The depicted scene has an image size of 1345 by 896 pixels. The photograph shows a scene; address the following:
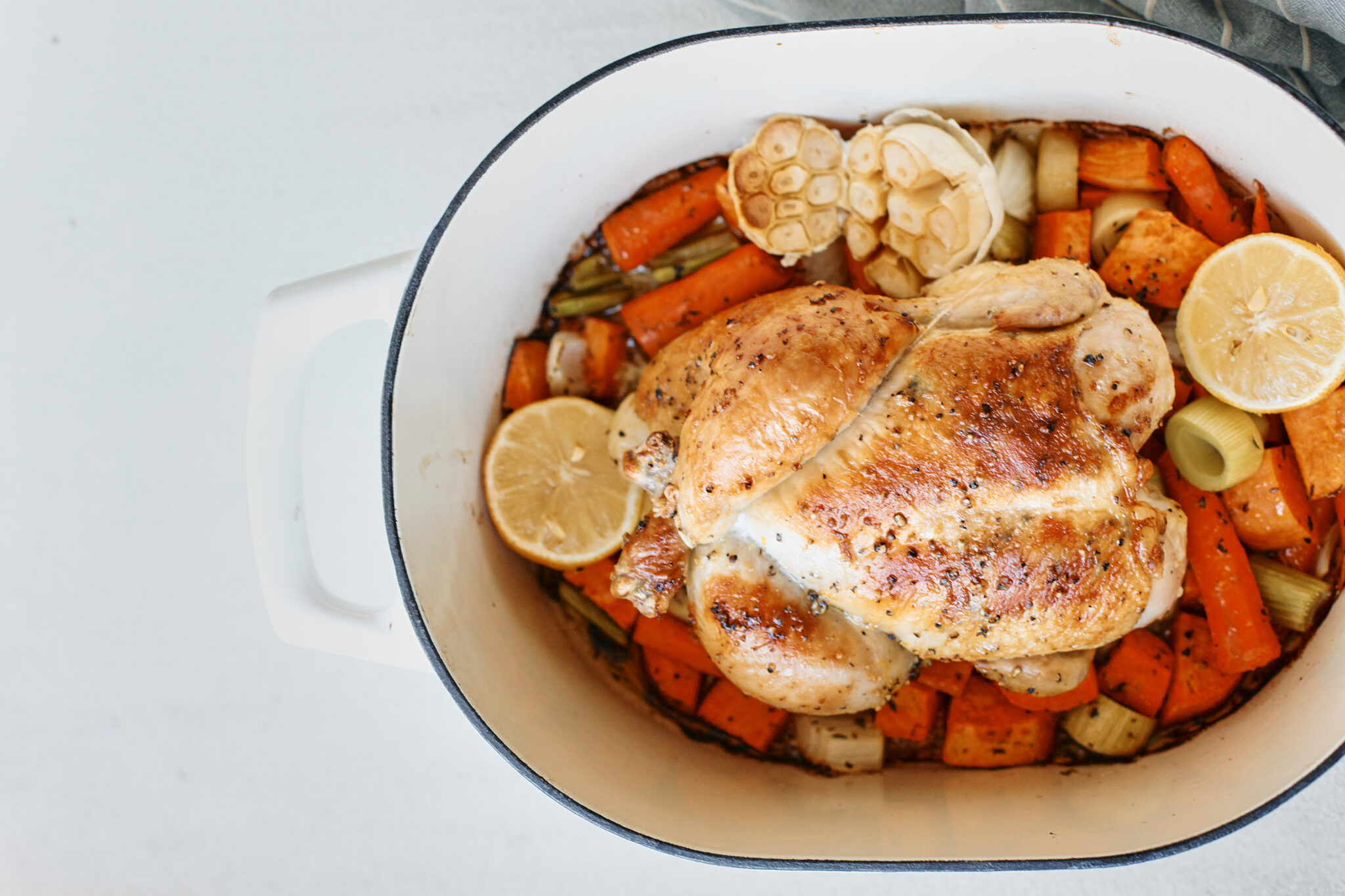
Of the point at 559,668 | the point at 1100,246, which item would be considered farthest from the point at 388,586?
the point at 1100,246

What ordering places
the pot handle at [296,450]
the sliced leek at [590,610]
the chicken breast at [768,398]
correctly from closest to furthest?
1. the chicken breast at [768,398]
2. the pot handle at [296,450]
3. the sliced leek at [590,610]

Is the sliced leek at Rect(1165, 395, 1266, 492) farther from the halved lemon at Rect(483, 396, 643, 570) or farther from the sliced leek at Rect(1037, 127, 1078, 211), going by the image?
the halved lemon at Rect(483, 396, 643, 570)

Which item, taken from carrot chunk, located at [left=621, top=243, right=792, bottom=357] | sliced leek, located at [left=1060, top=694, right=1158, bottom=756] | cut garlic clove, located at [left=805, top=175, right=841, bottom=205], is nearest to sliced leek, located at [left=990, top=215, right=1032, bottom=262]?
cut garlic clove, located at [left=805, top=175, right=841, bottom=205]

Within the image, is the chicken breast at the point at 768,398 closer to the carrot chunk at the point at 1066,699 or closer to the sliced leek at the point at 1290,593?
the carrot chunk at the point at 1066,699

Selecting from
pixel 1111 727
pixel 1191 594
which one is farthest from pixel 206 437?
pixel 1191 594

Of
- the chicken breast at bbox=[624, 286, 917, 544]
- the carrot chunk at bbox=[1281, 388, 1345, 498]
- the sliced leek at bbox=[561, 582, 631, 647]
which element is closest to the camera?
the chicken breast at bbox=[624, 286, 917, 544]

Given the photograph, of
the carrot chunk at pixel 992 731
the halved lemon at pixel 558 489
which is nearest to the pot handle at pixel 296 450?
the halved lemon at pixel 558 489
